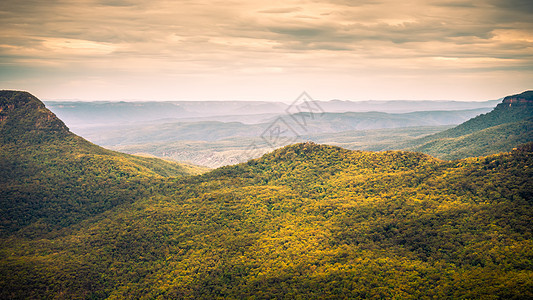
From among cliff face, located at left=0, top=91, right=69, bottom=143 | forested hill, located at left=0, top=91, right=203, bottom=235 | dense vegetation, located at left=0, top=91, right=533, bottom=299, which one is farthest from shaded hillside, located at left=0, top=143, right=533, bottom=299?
cliff face, located at left=0, top=91, right=69, bottom=143

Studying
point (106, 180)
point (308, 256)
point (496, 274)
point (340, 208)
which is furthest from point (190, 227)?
point (496, 274)

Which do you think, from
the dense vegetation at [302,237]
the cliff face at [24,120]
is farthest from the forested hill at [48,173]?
the dense vegetation at [302,237]

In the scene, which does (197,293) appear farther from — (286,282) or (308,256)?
(308,256)

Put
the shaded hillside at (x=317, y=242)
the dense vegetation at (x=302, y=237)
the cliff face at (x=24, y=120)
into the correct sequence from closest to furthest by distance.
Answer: the shaded hillside at (x=317, y=242)
the dense vegetation at (x=302, y=237)
the cliff face at (x=24, y=120)

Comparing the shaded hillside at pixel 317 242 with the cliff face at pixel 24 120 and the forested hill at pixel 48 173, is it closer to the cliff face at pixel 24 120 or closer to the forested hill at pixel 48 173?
the forested hill at pixel 48 173

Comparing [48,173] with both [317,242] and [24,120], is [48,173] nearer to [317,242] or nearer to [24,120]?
[24,120]

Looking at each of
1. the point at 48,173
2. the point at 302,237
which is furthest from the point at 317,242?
the point at 48,173
